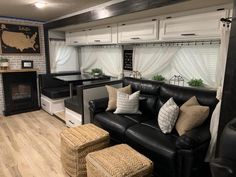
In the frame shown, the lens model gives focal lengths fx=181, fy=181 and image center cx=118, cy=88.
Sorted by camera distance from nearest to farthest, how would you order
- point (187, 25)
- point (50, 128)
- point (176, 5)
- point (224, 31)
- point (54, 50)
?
1. point (224, 31)
2. point (176, 5)
3. point (187, 25)
4. point (50, 128)
5. point (54, 50)

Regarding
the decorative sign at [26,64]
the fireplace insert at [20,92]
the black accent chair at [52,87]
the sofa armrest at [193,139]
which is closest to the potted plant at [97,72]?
the black accent chair at [52,87]

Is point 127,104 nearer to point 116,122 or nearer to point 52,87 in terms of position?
point 116,122

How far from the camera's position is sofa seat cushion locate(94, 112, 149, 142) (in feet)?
7.98

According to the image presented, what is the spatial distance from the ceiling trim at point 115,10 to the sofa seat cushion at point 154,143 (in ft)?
5.06

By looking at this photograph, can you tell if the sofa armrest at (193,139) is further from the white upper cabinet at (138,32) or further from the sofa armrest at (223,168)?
the white upper cabinet at (138,32)

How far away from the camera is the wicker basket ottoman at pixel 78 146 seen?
2.08m

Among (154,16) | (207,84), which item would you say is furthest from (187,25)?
(207,84)

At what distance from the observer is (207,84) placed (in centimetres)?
271

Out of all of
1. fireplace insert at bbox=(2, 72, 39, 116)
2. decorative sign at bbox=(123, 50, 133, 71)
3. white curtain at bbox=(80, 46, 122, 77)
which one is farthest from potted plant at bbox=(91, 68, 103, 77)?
fireplace insert at bbox=(2, 72, 39, 116)

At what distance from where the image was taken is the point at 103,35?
12.4ft

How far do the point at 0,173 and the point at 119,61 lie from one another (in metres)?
2.85

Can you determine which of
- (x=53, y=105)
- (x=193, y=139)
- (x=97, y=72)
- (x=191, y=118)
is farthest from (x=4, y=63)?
(x=193, y=139)

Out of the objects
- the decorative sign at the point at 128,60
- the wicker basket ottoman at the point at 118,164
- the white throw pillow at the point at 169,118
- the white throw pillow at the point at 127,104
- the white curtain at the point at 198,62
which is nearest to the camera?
the wicker basket ottoman at the point at 118,164

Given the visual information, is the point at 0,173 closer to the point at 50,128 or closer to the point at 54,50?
the point at 50,128
